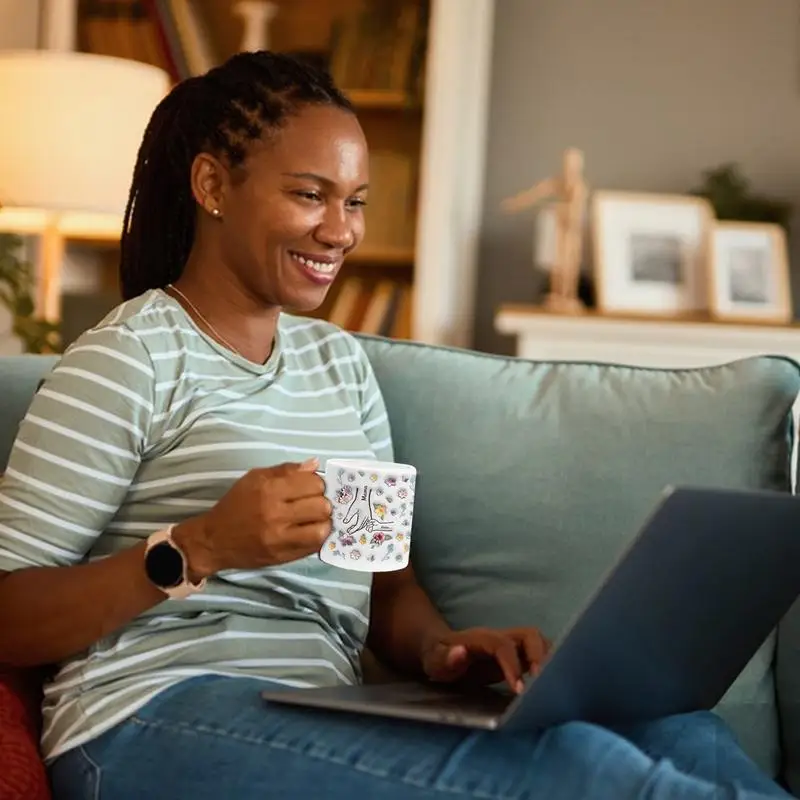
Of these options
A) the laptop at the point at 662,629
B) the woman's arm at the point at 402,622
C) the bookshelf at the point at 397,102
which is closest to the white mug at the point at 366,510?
the laptop at the point at 662,629

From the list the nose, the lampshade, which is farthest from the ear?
the lampshade

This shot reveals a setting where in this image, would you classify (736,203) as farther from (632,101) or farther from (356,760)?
(356,760)

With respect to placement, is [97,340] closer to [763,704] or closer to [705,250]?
[763,704]

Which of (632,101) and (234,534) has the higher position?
(632,101)

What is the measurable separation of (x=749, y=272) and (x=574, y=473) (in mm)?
1743

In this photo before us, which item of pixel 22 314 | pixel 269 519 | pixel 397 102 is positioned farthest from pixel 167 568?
pixel 397 102

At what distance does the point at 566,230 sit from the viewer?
311 centimetres

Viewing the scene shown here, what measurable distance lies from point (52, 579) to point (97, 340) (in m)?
0.23

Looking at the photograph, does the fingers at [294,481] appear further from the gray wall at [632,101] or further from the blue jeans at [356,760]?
the gray wall at [632,101]

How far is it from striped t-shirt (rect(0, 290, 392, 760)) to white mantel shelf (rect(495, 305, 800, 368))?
5.42ft

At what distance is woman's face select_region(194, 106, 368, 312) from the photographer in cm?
136

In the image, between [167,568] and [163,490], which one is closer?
[167,568]

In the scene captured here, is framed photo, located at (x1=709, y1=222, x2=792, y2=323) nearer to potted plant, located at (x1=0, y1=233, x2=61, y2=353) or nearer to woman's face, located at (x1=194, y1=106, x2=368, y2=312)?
potted plant, located at (x1=0, y1=233, x2=61, y2=353)

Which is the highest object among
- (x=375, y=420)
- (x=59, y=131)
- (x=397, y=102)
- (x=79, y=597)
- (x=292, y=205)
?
(x=397, y=102)
